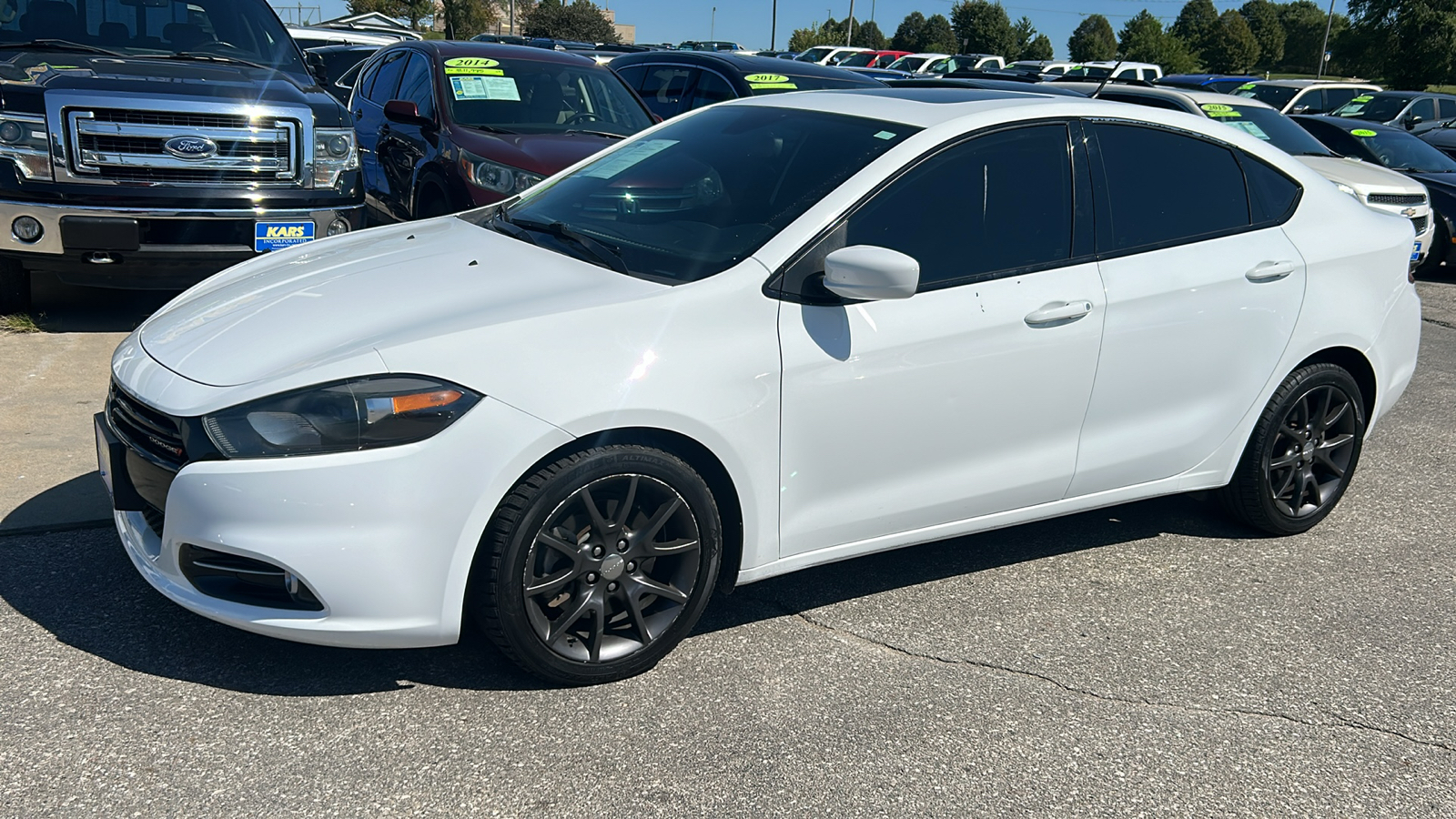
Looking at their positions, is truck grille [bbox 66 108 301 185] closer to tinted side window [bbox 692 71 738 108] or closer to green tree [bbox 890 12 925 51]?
tinted side window [bbox 692 71 738 108]

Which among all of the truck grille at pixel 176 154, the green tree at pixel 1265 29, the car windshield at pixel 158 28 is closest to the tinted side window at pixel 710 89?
the car windshield at pixel 158 28

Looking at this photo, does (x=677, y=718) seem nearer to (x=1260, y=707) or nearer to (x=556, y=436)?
(x=556, y=436)

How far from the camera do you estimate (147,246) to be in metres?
6.00

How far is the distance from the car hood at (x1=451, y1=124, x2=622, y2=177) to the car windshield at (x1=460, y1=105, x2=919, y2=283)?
111 inches

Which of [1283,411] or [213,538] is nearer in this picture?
[213,538]

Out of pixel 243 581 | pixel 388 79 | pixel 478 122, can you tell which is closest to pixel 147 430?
pixel 243 581

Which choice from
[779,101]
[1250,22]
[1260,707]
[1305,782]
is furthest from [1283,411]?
[1250,22]

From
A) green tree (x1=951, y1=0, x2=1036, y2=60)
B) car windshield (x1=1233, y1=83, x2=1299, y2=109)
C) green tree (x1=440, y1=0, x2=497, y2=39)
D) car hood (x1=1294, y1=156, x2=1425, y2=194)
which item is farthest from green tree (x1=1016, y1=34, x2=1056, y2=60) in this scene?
car hood (x1=1294, y1=156, x2=1425, y2=194)

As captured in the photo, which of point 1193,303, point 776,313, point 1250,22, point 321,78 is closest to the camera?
point 776,313

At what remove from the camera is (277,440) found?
287cm

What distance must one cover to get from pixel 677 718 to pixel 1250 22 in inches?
3016

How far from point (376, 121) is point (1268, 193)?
6498 mm

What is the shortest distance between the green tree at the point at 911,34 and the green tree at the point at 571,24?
16592mm

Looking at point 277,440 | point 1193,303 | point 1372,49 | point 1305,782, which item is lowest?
point 1305,782
